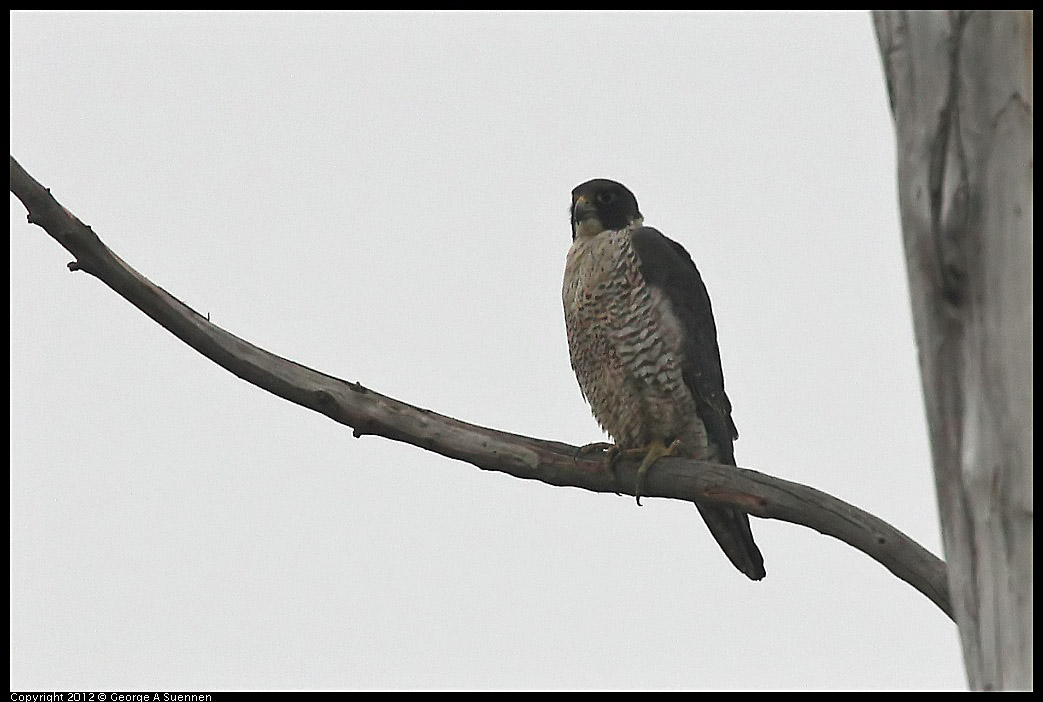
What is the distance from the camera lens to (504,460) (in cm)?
417

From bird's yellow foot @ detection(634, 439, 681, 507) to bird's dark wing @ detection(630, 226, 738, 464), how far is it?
219mm

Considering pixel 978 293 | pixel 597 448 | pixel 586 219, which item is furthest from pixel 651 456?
pixel 978 293

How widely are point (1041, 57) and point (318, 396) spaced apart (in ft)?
8.68

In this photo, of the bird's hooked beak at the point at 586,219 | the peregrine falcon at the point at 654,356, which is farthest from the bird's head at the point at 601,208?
the peregrine falcon at the point at 654,356

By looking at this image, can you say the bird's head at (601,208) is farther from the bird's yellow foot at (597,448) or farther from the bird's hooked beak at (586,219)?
the bird's yellow foot at (597,448)

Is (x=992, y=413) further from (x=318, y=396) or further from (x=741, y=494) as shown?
(x=318, y=396)

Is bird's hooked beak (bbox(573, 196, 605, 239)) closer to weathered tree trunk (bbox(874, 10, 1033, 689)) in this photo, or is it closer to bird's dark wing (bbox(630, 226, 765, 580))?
bird's dark wing (bbox(630, 226, 765, 580))

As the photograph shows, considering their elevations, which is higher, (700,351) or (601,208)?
(601,208)

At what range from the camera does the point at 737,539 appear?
4844mm

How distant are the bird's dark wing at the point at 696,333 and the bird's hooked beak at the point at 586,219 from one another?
0.41 meters

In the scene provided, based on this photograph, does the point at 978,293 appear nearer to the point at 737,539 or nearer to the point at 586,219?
the point at 737,539

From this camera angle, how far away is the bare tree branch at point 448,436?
3.70 metres

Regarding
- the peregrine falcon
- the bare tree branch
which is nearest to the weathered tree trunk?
the bare tree branch

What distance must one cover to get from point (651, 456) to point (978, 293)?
8.73 feet
